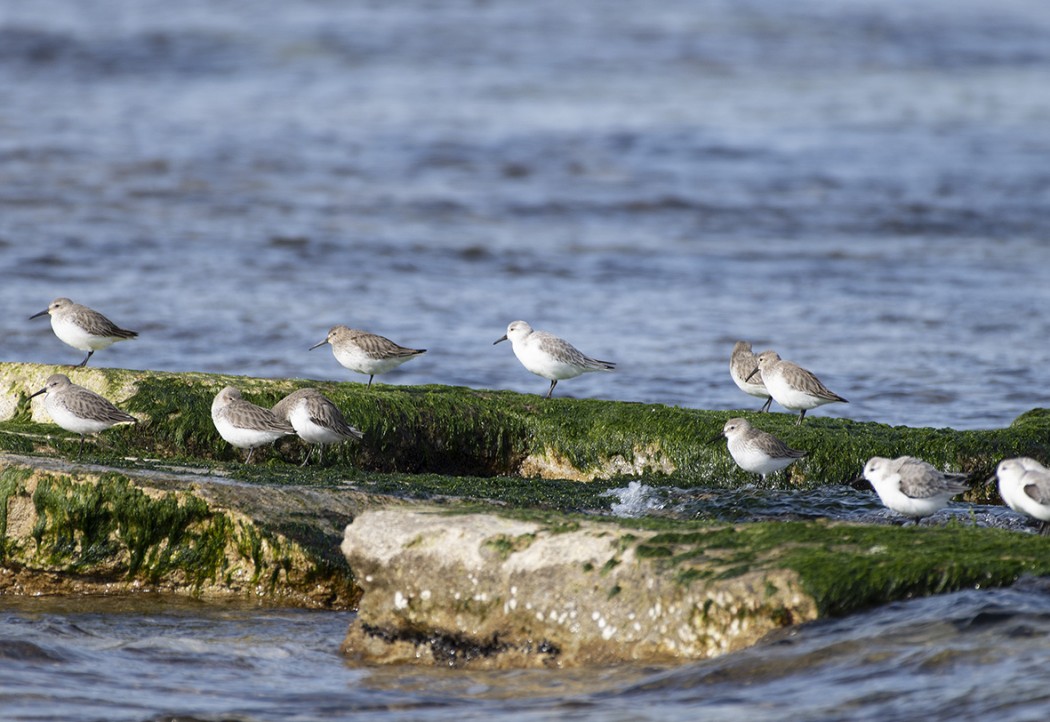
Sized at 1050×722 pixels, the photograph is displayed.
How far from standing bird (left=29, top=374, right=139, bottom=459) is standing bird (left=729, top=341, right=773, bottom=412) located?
14.1ft

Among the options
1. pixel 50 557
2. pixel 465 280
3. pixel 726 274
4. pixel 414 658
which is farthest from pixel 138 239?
pixel 414 658

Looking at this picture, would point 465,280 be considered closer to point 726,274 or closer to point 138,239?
point 726,274

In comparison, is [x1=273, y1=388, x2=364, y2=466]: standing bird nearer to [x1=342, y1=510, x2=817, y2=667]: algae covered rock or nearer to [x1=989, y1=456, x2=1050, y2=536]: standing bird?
[x1=342, y1=510, x2=817, y2=667]: algae covered rock

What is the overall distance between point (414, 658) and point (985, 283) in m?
12.8

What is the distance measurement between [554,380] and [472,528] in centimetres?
425

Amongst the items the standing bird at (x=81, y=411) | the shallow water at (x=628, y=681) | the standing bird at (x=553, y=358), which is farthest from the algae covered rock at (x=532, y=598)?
the standing bird at (x=553, y=358)

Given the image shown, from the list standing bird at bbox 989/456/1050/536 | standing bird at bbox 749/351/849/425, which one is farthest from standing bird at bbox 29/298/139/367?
standing bird at bbox 989/456/1050/536

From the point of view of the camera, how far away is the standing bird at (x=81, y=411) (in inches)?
307

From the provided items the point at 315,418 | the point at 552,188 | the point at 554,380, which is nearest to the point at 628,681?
the point at 315,418

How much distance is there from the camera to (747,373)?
9.95m

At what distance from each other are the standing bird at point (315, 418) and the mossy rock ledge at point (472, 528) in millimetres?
209

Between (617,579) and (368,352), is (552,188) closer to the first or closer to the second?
(368,352)

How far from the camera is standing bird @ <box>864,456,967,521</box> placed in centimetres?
680

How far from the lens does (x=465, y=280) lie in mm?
17188
